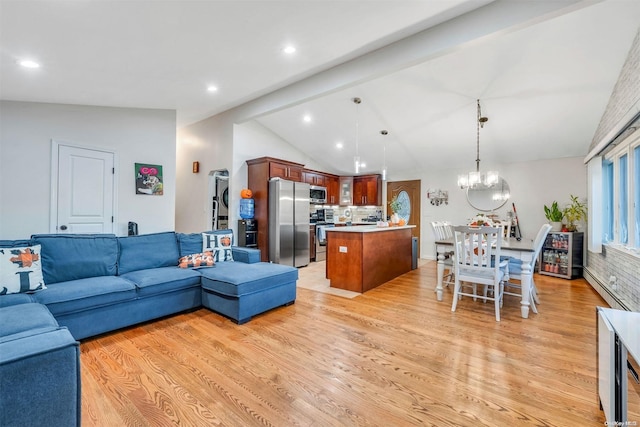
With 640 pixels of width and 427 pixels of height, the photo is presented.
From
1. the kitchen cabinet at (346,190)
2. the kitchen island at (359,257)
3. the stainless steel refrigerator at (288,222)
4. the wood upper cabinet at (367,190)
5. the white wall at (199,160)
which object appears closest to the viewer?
the kitchen island at (359,257)

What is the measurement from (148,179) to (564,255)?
24.1ft

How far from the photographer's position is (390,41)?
10.6 ft

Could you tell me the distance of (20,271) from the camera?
2408 millimetres

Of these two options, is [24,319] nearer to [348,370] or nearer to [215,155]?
[348,370]

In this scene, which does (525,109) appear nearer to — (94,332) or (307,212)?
(307,212)

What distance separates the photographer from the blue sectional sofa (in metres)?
1.25

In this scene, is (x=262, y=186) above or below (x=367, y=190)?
below

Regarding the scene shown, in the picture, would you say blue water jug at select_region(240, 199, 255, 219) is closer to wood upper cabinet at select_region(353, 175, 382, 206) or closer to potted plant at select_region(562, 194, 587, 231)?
wood upper cabinet at select_region(353, 175, 382, 206)

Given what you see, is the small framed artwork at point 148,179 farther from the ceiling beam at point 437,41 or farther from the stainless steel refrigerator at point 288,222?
Result: the ceiling beam at point 437,41

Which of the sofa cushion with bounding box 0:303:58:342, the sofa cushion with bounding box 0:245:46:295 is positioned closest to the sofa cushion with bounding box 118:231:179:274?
the sofa cushion with bounding box 0:245:46:295

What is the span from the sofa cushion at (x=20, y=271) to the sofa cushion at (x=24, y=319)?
0.42 meters

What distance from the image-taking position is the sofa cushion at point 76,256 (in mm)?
2711

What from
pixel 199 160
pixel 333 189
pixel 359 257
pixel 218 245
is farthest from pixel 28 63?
pixel 333 189

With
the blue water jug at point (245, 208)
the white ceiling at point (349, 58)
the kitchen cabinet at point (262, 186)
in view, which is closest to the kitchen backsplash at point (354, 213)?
the kitchen cabinet at point (262, 186)
